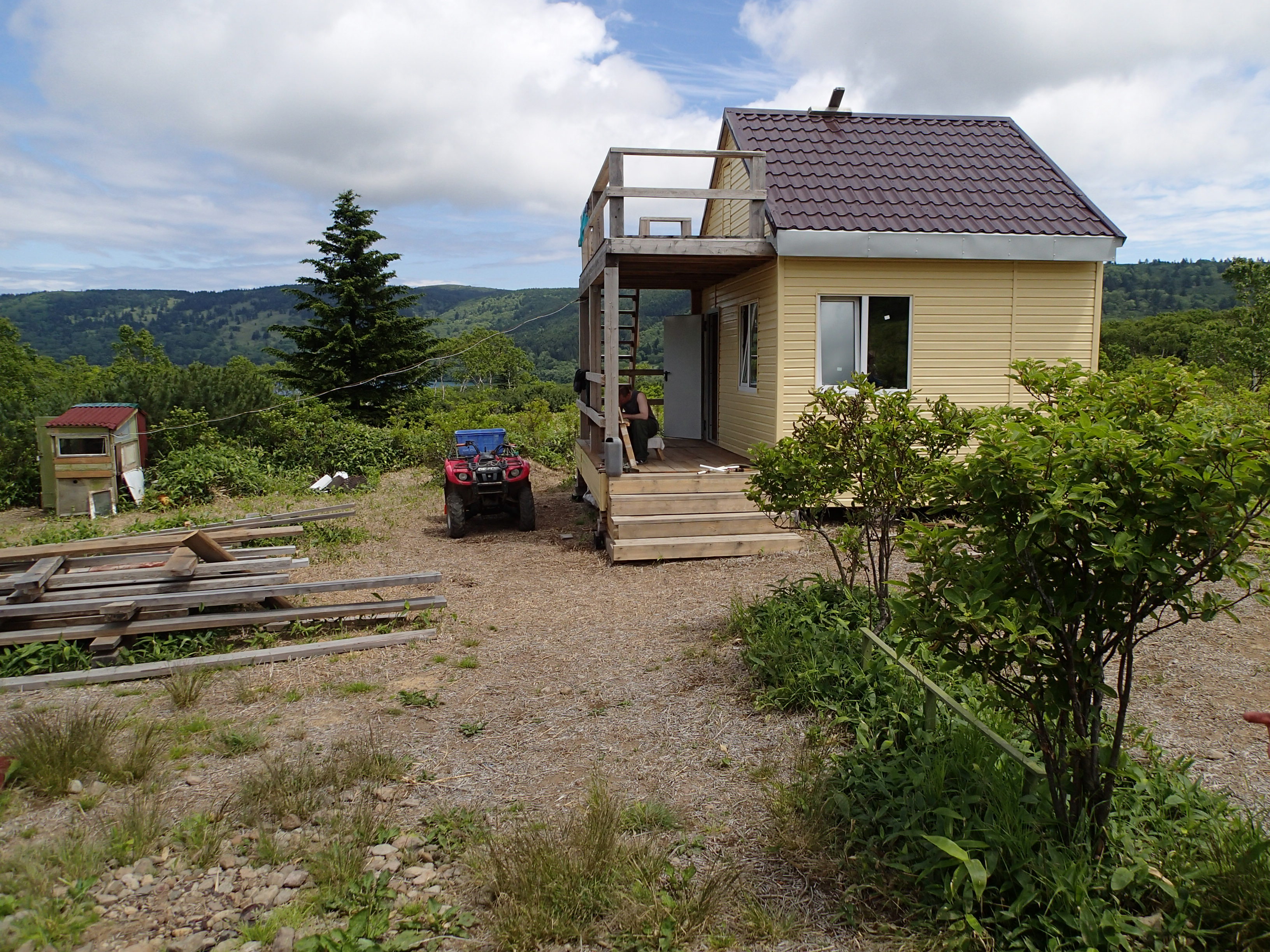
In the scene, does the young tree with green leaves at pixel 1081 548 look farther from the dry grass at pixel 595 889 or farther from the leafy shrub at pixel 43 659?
the leafy shrub at pixel 43 659

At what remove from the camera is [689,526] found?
9.87 metres

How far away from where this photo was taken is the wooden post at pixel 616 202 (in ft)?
32.1

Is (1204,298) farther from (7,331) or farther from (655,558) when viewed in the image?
(7,331)

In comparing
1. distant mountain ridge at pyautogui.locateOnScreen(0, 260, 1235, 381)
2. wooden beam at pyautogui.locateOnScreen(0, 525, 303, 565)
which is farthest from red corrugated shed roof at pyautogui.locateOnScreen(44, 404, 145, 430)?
distant mountain ridge at pyautogui.locateOnScreen(0, 260, 1235, 381)

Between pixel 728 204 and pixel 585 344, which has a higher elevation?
pixel 728 204

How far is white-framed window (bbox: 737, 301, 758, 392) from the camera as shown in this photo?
12.3 m

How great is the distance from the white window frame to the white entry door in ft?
30.2

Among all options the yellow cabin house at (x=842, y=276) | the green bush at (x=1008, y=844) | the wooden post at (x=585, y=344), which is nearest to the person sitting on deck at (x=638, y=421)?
the yellow cabin house at (x=842, y=276)

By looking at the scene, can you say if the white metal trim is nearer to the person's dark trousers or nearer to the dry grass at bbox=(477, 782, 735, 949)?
the person's dark trousers

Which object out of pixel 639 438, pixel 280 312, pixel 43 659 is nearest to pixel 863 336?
pixel 639 438

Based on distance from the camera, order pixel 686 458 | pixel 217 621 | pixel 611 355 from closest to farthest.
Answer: pixel 217 621 → pixel 611 355 → pixel 686 458

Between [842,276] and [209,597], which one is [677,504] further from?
[209,597]

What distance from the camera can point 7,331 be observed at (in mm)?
53469

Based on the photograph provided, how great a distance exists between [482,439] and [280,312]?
151524mm
